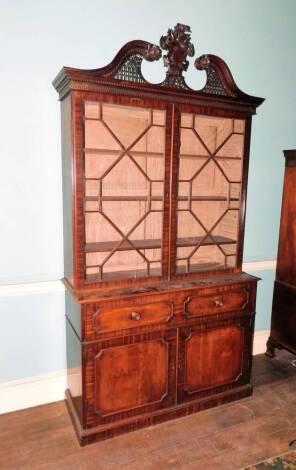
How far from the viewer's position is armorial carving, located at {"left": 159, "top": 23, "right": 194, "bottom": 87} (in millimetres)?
2004

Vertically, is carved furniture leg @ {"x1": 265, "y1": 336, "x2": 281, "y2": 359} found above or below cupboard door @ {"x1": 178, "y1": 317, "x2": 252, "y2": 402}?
below

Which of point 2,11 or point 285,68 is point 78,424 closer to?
point 2,11

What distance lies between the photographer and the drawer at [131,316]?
76.3 inches

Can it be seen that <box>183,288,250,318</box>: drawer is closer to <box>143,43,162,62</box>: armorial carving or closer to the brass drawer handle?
the brass drawer handle

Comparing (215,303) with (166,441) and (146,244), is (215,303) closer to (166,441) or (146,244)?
(146,244)

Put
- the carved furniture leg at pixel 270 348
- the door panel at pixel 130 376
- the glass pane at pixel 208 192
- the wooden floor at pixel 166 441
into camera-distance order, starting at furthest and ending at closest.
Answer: the carved furniture leg at pixel 270 348
the glass pane at pixel 208 192
the door panel at pixel 130 376
the wooden floor at pixel 166 441

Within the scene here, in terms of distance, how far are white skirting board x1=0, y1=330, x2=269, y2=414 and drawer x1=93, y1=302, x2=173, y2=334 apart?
74cm

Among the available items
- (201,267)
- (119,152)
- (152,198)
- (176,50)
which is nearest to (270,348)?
(201,267)

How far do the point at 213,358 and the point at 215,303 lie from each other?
1.29 ft

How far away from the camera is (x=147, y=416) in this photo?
216 centimetres

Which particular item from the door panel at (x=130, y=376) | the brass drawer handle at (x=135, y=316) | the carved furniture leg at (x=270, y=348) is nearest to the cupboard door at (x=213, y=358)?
the door panel at (x=130, y=376)

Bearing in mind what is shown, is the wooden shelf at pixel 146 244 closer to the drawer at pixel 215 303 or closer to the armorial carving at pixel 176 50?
the drawer at pixel 215 303

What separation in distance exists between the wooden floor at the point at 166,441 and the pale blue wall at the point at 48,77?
0.37m

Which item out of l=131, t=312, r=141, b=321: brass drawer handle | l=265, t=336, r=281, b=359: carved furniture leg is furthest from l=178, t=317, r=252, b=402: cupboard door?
l=265, t=336, r=281, b=359: carved furniture leg
